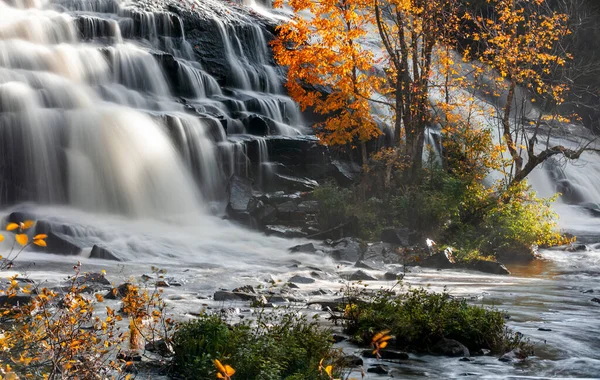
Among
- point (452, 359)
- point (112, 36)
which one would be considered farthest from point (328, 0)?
point (452, 359)

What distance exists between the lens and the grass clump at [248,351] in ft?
19.8

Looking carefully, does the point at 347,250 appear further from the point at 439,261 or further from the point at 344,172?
the point at 344,172

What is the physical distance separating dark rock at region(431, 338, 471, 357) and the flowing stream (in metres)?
0.27

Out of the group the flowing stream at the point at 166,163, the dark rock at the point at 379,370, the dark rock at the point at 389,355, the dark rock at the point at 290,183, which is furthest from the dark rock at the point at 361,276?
the dark rock at the point at 290,183

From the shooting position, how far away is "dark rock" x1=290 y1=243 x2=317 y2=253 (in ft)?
Answer: 56.2

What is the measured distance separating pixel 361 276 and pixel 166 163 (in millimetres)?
8043

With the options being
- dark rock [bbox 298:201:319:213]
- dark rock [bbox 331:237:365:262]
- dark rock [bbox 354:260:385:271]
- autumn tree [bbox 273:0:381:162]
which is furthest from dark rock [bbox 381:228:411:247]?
autumn tree [bbox 273:0:381:162]

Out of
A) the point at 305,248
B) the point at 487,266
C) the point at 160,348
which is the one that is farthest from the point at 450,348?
the point at 305,248

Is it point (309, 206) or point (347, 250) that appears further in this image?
point (309, 206)

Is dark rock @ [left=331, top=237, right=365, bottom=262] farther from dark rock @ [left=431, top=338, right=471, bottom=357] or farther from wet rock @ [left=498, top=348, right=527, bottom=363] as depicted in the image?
wet rock @ [left=498, top=348, right=527, bottom=363]

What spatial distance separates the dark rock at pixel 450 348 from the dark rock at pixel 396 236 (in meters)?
9.91

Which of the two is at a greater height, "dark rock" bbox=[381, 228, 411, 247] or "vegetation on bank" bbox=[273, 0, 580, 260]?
"vegetation on bank" bbox=[273, 0, 580, 260]

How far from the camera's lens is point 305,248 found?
17.2 m

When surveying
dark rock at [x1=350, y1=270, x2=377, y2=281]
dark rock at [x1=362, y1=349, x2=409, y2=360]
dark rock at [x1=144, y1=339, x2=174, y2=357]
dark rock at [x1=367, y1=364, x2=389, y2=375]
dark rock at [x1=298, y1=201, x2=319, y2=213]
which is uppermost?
dark rock at [x1=144, y1=339, x2=174, y2=357]
